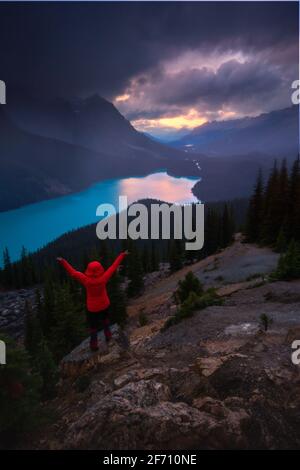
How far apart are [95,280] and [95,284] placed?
145 millimetres

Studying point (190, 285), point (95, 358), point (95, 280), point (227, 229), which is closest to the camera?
point (95, 280)

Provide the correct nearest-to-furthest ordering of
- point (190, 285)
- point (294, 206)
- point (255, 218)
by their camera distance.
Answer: point (190, 285), point (294, 206), point (255, 218)

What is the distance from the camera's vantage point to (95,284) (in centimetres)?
927

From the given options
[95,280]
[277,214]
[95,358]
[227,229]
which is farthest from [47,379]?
[227,229]

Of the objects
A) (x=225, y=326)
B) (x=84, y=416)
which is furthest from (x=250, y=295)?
(x=84, y=416)

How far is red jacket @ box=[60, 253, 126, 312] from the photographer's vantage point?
9.23m

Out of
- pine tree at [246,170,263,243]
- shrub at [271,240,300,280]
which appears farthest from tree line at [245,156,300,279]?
shrub at [271,240,300,280]

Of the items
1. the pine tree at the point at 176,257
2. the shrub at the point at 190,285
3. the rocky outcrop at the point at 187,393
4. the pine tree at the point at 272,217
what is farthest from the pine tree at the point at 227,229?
the rocky outcrop at the point at 187,393

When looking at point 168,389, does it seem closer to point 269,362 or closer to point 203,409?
point 203,409

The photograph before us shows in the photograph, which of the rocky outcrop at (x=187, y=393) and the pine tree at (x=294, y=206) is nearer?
the rocky outcrop at (x=187, y=393)

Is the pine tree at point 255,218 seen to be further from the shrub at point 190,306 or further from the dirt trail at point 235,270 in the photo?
the shrub at point 190,306

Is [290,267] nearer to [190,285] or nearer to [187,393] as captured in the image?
[190,285]

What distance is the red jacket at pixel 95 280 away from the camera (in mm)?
9227

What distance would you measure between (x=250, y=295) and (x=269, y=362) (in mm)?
8746
